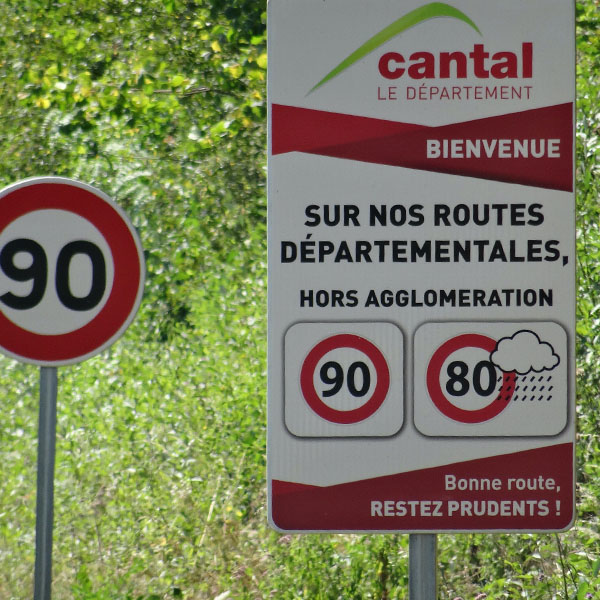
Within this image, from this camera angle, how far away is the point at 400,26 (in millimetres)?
2473

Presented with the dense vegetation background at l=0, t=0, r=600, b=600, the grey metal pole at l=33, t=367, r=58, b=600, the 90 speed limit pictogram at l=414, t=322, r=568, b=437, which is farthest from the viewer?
the dense vegetation background at l=0, t=0, r=600, b=600

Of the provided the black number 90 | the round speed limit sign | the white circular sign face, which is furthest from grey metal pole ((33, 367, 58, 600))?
the white circular sign face

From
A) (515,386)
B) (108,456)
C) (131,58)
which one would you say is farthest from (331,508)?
(131,58)

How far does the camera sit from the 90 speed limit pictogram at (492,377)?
2430 mm

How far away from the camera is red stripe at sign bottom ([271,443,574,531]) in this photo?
96.4 inches

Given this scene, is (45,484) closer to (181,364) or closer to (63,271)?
(63,271)

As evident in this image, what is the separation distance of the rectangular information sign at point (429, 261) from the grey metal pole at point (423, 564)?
88 mm

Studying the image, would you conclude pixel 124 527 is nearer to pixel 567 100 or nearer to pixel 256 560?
pixel 256 560

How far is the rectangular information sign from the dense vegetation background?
1490 mm

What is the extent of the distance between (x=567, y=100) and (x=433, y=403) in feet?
2.71

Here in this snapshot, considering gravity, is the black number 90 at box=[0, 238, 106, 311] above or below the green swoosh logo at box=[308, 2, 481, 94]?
below

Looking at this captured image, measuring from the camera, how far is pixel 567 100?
8.01 ft

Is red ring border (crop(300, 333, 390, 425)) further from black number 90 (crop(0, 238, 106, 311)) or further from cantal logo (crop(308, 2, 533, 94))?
black number 90 (crop(0, 238, 106, 311))

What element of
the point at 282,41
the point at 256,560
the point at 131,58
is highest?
the point at 131,58
